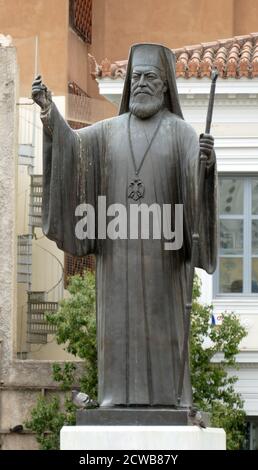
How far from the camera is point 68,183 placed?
15664mm

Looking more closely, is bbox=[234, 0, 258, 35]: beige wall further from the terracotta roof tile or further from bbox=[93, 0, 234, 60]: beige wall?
the terracotta roof tile

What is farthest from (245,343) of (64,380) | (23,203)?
(23,203)

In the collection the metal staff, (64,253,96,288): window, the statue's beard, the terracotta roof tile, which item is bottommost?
the metal staff

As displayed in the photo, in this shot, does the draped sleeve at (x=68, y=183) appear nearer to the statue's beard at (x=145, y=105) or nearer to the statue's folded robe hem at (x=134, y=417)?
the statue's beard at (x=145, y=105)

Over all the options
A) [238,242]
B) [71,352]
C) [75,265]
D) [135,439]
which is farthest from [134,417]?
[75,265]

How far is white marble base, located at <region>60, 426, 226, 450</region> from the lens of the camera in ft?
47.4

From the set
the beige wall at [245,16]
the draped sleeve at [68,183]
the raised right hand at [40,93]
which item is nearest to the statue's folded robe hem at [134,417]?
the draped sleeve at [68,183]

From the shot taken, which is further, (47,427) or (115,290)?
(47,427)

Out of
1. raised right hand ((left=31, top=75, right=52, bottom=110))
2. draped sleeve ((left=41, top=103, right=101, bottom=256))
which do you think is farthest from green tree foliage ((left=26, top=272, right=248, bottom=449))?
raised right hand ((left=31, top=75, right=52, bottom=110))

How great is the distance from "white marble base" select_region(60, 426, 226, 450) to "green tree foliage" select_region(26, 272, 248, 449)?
14350 millimetres

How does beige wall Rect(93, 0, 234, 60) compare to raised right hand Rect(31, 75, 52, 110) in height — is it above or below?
above

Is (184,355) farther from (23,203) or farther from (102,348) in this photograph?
(23,203)

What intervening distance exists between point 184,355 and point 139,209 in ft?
3.89
